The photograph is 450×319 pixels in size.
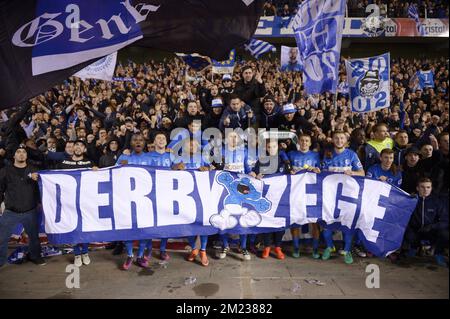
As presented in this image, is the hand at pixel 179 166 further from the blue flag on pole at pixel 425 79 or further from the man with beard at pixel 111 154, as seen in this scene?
the blue flag on pole at pixel 425 79

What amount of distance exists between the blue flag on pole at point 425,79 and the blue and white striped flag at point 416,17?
7602 mm

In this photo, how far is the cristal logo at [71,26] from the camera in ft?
11.3

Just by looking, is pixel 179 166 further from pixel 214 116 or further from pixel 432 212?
pixel 432 212

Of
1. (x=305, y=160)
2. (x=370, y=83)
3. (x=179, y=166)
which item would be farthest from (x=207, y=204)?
(x=370, y=83)

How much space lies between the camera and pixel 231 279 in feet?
14.3

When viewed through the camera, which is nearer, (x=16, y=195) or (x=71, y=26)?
(x=71, y=26)

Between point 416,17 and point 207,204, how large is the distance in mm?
20048

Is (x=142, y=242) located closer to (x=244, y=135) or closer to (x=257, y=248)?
(x=257, y=248)

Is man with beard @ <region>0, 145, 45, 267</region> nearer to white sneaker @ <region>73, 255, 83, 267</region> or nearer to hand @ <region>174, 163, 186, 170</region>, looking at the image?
white sneaker @ <region>73, 255, 83, 267</region>

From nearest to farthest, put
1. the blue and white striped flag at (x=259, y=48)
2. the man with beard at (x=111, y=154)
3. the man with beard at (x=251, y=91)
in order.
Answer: the man with beard at (x=111, y=154), the man with beard at (x=251, y=91), the blue and white striped flag at (x=259, y=48)

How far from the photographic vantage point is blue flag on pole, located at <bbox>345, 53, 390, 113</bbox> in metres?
6.54

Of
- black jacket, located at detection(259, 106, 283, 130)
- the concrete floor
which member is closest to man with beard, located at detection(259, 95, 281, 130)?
black jacket, located at detection(259, 106, 283, 130)

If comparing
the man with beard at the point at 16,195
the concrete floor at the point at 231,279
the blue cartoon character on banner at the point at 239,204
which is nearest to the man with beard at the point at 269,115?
the blue cartoon character on banner at the point at 239,204

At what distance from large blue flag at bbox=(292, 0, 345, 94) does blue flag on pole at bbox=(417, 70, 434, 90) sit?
8711mm
